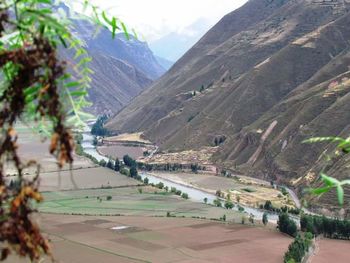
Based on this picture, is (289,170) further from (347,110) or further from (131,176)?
(131,176)

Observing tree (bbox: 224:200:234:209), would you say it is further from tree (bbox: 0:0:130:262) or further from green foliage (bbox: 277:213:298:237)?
tree (bbox: 0:0:130:262)

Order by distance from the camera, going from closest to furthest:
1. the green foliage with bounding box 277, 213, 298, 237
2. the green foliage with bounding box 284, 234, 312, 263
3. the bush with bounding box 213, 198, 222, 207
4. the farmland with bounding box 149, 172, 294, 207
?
the green foliage with bounding box 284, 234, 312, 263, the green foliage with bounding box 277, 213, 298, 237, the bush with bounding box 213, 198, 222, 207, the farmland with bounding box 149, 172, 294, 207

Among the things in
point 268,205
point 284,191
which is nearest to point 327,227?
point 268,205

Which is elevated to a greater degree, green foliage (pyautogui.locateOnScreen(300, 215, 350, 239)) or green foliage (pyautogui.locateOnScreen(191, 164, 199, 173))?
green foliage (pyautogui.locateOnScreen(191, 164, 199, 173))

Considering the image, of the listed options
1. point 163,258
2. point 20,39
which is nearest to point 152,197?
point 163,258

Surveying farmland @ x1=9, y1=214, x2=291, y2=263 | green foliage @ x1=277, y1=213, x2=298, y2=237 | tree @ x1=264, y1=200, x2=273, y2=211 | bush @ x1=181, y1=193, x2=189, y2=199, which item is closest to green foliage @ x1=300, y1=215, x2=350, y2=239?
green foliage @ x1=277, y1=213, x2=298, y2=237

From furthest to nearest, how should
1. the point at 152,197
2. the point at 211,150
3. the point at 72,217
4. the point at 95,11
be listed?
the point at 211,150 → the point at 152,197 → the point at 72,217 → the point at 95,11

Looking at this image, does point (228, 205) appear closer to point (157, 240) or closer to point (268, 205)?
point (268, 205)

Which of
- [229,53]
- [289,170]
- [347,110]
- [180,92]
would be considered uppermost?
[229,53]
